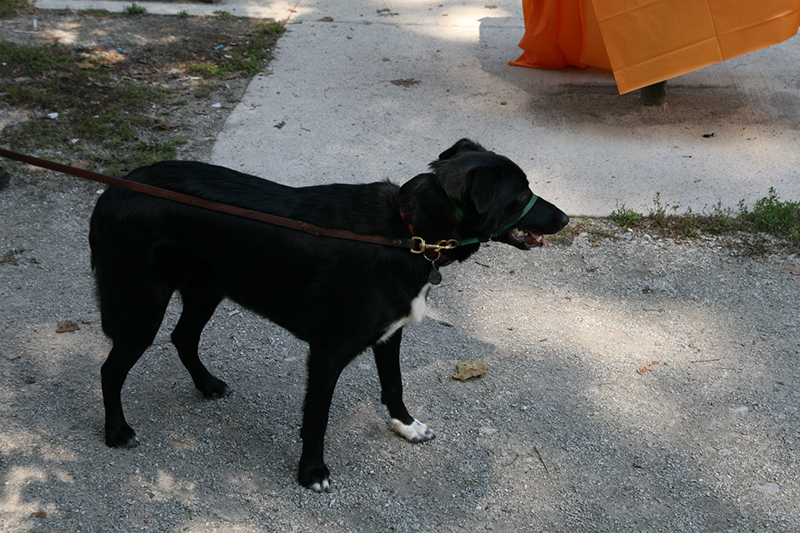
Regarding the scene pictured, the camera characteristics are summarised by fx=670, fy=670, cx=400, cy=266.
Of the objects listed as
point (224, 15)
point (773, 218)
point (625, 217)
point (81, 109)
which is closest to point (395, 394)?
point (625, 217)

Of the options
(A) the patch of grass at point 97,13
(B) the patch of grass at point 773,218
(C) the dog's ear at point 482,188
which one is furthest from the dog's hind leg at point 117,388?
(A) the patch of grass at point 97,13

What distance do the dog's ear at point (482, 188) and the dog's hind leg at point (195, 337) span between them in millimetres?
1307

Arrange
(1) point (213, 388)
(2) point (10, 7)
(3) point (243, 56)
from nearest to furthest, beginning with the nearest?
(1) point (213, 388), (3) point (243, 56), (2) point (10, 7)

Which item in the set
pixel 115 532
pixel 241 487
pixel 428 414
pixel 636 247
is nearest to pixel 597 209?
pixel 636 247

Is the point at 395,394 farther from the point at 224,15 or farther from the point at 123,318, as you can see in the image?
the point at 224,15

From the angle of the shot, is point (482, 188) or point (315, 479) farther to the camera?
point (315, 479)

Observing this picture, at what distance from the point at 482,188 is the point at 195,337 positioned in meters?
1.63

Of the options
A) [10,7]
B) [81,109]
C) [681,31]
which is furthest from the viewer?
[10,7]

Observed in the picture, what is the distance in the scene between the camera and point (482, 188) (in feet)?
8.18

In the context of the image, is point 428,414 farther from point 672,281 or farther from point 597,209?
point 597,209

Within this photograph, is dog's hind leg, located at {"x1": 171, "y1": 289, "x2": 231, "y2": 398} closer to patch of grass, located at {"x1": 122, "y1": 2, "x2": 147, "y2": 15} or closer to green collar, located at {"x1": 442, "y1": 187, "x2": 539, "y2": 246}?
green collar, located at {"x1": 442, "y1": 187, "x2": 539, "y2": 246}

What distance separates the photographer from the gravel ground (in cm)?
281

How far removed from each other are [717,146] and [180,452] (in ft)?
15.8

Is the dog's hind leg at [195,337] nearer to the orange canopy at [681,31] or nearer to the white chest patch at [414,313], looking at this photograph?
the white chest patch at [414,313]
